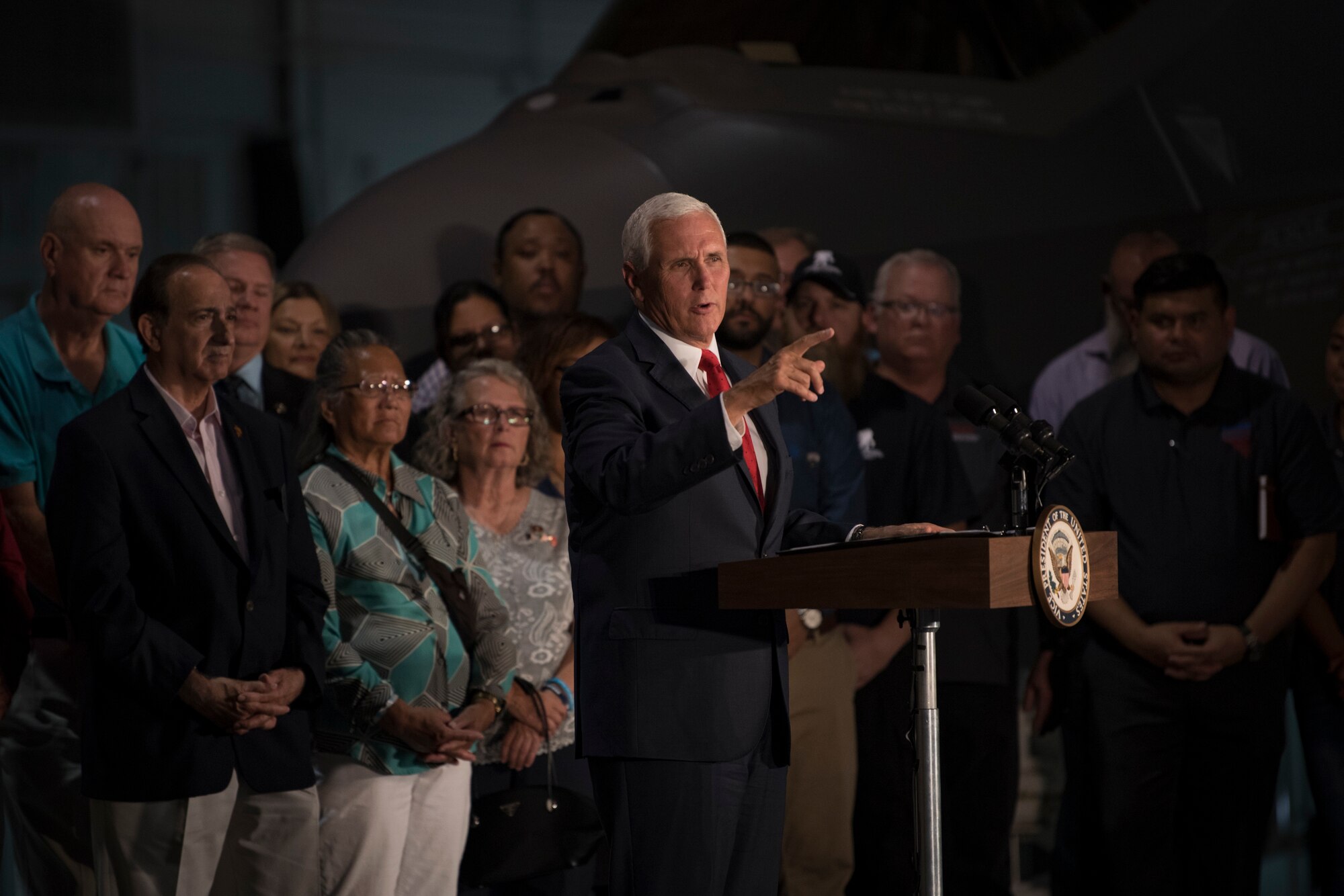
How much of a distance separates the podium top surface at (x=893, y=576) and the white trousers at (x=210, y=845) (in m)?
1.27

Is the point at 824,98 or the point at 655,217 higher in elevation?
the point at 824,98

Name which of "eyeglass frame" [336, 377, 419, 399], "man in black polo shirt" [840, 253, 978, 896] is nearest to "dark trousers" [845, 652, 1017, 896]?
"man in black polo shirt" [840, 253, 978, 896]

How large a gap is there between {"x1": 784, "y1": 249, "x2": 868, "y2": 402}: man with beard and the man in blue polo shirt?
180 centimetres

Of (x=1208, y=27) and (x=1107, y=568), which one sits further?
(x=1208, y=27)

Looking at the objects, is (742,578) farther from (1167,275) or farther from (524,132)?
(524,132)

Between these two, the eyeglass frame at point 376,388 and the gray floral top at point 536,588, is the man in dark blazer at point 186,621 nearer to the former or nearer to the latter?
the eyeglass frame at point 376,388

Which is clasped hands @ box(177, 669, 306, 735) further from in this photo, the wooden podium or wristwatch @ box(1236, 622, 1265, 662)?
wristwatch @ box(1236, 622, 1265, 662)

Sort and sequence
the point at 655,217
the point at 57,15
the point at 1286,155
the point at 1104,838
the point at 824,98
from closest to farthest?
the point at 655,217
the point at 1104,838
the point at 1286,155
the point at 824,98
the point at 57,15

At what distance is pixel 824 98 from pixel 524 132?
971mm

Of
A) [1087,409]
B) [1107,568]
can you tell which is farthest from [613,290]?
[1107,568]

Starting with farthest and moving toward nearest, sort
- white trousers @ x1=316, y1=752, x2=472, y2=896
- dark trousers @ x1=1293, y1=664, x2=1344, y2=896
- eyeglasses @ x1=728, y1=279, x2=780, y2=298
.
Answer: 1. eyeglasses @ x1=728, y1=279, x2=780, y2=298
2. dark trousers @ x1=1293, y1=664, x2=1344, y2=896
3. white trousers @ x1=316, y1=752, x2=472, y2=896

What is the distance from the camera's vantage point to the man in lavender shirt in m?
4.38

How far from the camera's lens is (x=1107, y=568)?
7.30 feet

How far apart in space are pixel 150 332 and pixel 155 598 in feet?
1.68
